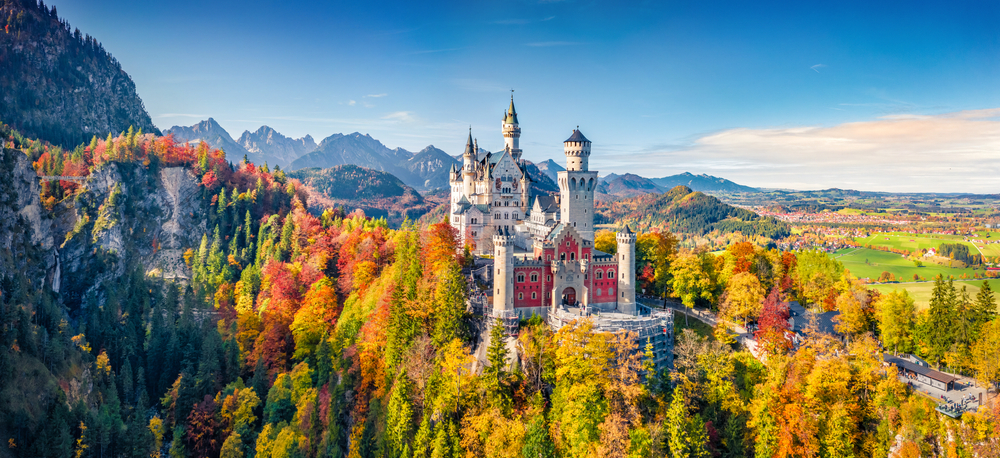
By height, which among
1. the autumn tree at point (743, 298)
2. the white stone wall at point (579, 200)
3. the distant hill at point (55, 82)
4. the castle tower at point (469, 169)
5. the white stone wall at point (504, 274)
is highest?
the distant hill at point (55, 82)

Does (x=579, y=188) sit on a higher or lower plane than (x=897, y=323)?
higher

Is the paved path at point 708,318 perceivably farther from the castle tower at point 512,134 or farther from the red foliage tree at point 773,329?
the castle tower at point 512,134

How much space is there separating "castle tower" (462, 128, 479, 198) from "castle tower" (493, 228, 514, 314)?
1107 inches

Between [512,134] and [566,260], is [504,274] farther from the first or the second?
[512,134]

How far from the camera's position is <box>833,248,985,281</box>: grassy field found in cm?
8394

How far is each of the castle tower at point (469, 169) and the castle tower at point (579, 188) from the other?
2278 centimetres

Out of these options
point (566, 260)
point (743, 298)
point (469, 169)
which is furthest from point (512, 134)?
point (743, 298)

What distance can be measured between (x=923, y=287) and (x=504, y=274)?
64191 millimetres

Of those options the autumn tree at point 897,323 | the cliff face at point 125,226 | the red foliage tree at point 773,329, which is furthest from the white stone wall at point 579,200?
the cliff face at point 125,226

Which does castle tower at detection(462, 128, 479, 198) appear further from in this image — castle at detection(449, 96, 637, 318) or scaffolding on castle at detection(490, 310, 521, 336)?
scaffolding on castle at detection(490, 310, 521, 336)

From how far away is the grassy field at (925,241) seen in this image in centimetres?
9744

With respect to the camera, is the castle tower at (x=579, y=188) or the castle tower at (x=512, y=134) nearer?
the castle tower at (x=579, y=188)

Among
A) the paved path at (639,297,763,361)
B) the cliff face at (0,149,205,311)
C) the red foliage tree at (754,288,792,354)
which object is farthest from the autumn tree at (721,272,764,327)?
the cliff face at (0,149,205,311)

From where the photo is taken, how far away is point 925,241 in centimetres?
11088
